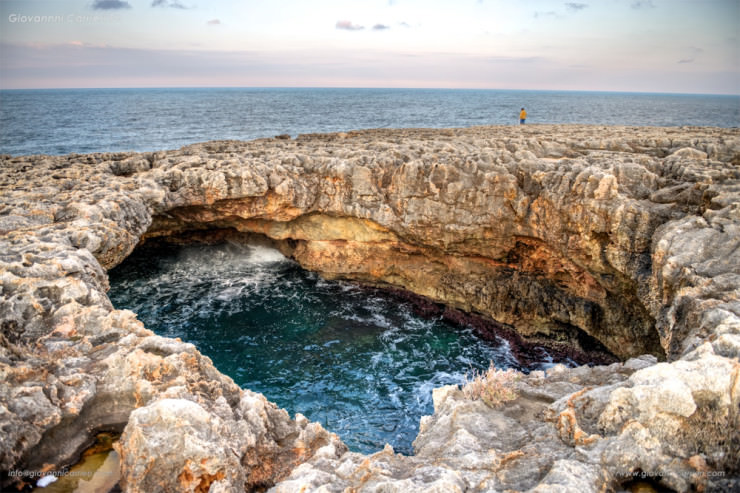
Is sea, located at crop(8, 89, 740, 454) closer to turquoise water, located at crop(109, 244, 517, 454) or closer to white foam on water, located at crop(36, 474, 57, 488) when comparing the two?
turquoise water, located at crop(109, 244, 517, 454)

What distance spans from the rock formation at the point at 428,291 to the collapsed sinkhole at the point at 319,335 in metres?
1.05

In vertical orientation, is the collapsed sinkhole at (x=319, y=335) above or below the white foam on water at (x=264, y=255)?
below

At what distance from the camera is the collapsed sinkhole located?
44.3 ft

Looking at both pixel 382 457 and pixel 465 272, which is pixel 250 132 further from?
pixel 382 457

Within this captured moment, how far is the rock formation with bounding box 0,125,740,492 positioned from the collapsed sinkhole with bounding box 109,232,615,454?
1.05 metres

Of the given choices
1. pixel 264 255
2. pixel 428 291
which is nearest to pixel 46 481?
pixel 428 291

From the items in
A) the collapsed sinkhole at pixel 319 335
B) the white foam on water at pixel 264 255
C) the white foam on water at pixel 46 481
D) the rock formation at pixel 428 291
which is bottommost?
the collapsed sinkhole at pixel 319 335

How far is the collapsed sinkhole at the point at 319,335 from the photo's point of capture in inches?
531

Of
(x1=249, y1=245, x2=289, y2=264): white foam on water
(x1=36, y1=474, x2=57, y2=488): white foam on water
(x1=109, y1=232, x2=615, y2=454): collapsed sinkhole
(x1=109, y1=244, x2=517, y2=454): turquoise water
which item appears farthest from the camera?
(x1=249, y1=245, x2=289, y2=264): white foam on water

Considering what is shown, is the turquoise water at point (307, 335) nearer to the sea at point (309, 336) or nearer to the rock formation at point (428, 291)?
the sea at point (309, 336)

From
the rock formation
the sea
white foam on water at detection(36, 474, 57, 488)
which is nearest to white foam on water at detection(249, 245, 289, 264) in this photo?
the sea

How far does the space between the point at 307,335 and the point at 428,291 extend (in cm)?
560

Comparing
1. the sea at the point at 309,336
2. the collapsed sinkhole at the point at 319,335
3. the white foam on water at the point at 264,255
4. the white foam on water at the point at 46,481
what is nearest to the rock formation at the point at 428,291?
the white foam on water at the point at 46,481

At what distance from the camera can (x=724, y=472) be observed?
4445 millimetres
